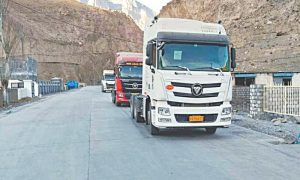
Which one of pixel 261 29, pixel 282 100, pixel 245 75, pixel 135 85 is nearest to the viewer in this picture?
pixel 282 100

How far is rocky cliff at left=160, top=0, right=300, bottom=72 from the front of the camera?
47.3 meters

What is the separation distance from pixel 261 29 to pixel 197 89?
45200 millimetres

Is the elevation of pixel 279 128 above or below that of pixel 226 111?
below

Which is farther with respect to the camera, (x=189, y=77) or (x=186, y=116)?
(x=186, y=116)

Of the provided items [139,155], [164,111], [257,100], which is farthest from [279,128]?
[139,155]

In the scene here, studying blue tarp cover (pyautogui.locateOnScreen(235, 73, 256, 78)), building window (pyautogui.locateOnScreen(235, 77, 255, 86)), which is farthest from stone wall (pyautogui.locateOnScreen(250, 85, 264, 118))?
building window (pyautogui.locateOnScreen(235, 77, 255, 86))

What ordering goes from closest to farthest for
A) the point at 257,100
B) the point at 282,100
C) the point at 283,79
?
the point at 282,100, the point at 257,100, the point at 283,79

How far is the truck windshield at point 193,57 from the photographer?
11.8 meters

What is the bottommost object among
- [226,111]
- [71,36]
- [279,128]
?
[279,128]

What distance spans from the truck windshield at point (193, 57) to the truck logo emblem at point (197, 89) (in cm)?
53

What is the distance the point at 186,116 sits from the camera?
11.8 m

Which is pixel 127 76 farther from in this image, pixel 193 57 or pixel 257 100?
pixel 193 57

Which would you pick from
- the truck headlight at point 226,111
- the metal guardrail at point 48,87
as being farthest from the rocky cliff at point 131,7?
the truck headlight at point 226,111

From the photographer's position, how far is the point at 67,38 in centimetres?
10862
